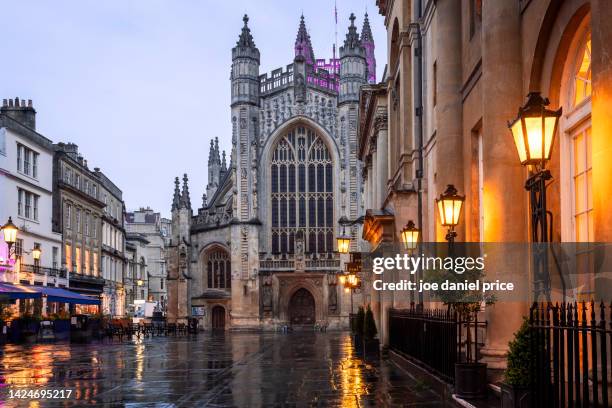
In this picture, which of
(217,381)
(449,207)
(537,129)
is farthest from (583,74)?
(217,381)

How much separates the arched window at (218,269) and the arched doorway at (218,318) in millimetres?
1831

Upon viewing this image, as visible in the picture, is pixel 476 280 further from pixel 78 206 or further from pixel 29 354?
pixel 78 206

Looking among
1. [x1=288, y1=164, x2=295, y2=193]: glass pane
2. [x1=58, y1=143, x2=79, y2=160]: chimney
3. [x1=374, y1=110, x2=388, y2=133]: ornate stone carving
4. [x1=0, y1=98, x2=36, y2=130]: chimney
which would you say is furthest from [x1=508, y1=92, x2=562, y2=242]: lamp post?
[x1=288, y1=164, x2=295, y2=193]: glass pane

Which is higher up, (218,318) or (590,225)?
(590,225)

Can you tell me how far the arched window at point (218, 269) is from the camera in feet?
221

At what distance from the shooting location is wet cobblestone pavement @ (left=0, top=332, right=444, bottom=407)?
1340 centimetres

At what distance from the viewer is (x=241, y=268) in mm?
64438

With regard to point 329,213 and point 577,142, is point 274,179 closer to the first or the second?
point 329,213

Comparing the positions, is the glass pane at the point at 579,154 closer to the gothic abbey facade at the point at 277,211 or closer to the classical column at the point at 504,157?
the classical column at the point at 504,157

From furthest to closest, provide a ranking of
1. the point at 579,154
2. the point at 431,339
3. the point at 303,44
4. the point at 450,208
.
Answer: the point at 303,44 < the point at 431,339 < the point at 450,208 < the point at 579,154

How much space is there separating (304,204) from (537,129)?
58.2 m

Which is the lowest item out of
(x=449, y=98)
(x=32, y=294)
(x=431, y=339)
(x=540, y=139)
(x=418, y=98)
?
(x=431, y=339)

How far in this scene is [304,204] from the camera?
66.1 meters

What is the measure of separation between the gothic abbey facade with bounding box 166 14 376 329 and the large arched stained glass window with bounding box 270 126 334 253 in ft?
0.27
